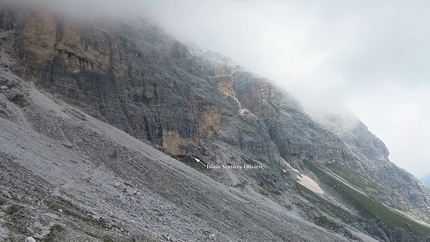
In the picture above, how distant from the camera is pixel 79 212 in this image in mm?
27188

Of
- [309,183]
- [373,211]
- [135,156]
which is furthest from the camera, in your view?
[309,183]

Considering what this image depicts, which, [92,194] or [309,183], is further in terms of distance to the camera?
[309,183]

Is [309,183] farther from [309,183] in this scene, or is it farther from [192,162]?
[192,162]

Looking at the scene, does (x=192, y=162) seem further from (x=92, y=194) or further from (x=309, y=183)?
(x=309, y=183)

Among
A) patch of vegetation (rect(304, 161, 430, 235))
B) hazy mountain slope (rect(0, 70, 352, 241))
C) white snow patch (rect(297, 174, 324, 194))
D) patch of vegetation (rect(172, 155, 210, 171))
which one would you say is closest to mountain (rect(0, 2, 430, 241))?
hazy mountain slope (rect(0, 70, 352, 241))

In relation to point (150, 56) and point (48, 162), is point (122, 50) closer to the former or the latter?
point (150, 56)

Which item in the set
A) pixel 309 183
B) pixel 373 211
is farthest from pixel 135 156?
pixel 373 211

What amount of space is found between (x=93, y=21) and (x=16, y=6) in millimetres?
25398

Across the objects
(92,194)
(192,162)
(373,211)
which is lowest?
(192,162)

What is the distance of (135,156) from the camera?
177ft

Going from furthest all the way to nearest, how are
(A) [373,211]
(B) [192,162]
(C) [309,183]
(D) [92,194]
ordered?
(C) [309,183] → (A) [373,211] → (B) [192,162] → (D) [92,194]

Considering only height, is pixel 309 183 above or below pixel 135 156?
above

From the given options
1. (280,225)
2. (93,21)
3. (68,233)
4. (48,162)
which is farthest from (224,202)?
(93,21)

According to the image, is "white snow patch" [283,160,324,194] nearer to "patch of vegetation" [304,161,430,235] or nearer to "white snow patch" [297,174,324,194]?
"white snow patch" [297,174,324,194]
